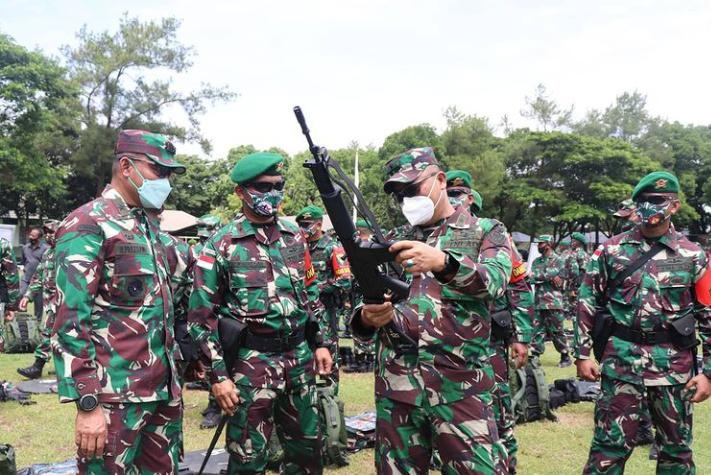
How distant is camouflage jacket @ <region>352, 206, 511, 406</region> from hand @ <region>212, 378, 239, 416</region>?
943 millimetres

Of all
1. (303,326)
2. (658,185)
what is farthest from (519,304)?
(303,326)

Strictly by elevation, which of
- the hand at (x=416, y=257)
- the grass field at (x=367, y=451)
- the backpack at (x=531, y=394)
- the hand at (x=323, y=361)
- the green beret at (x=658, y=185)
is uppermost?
the green beret at (x=658, y=185)

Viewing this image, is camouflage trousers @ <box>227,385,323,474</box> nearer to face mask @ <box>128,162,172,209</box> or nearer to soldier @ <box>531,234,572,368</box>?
face mask @ <box>128,162,172,209</box>

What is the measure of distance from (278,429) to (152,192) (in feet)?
6.00

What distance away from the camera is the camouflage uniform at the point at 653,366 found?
4.02 m

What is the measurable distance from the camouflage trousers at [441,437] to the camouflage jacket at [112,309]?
1218 millimetres

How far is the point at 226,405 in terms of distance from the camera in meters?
3.65

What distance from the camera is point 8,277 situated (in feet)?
25.7

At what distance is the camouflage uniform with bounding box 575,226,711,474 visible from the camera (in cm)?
402

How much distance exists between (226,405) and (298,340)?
643mm

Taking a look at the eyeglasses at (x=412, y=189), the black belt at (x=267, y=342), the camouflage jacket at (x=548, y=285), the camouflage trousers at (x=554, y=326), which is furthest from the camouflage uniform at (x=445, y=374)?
the camouflage jacket at (x=548, y=285)

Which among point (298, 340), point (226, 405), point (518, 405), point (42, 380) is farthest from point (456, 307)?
point (42, 380)

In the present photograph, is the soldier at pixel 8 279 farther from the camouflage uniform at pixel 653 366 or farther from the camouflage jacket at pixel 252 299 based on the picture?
the camouflage uniform at pixel 653 366

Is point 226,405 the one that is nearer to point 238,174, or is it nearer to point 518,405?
point 238,174
